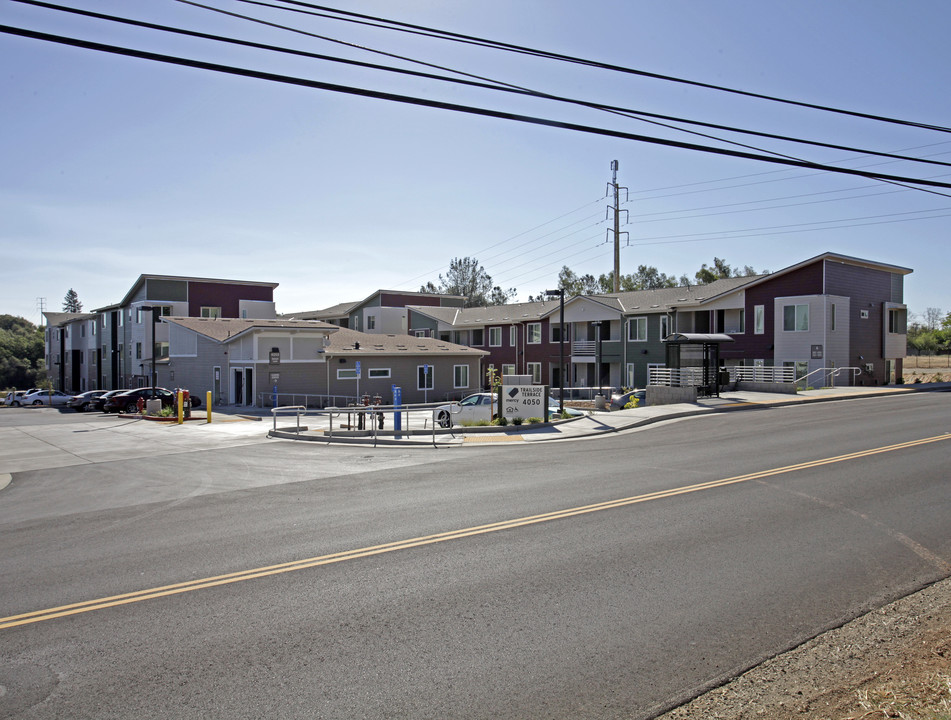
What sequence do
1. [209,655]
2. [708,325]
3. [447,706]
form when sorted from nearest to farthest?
1. [447,706]
2. [209,655]
3. [708,325]

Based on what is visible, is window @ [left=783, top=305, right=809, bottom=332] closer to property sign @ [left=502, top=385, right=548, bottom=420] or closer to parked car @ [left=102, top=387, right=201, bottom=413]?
property sign @ [left=502, top=385, right=548, bottom=420]

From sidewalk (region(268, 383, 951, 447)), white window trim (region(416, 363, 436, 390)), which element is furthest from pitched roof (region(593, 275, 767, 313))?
sidewalk (region(268, 383, 951, 447))

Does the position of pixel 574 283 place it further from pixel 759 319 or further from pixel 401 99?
pixel 401 99

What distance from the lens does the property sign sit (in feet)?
77.0

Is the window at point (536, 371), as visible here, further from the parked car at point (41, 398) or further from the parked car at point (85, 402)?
the parked car at point (41, 398)

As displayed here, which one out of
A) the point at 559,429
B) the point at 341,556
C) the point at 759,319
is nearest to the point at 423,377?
the point at 759,319

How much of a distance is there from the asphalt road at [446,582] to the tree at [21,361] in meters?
101

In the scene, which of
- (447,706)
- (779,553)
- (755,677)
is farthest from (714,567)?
(447,706)

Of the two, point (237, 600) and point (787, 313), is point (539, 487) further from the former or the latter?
point (787, 313)

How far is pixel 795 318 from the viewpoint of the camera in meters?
39.1

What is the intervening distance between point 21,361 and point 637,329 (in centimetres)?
10124

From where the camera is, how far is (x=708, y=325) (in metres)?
44.8

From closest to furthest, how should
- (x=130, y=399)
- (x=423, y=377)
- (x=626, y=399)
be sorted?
1. (x=626, y=399)
2. (x=130, y=399)
3. (x=423, y=377)

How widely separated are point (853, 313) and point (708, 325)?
857 centimetres
